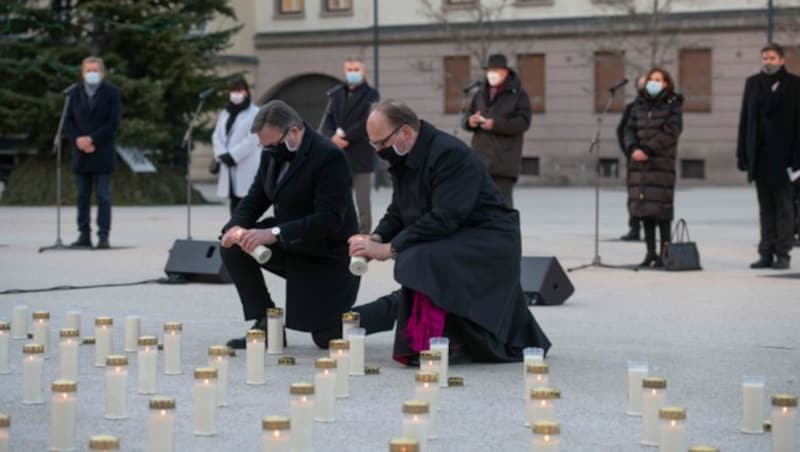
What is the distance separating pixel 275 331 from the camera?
11938 mm

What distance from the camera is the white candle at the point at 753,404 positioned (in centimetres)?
887

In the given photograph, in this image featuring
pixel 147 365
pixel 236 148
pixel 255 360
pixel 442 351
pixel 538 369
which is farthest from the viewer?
pixel 236 148

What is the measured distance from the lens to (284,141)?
12141 millimetres

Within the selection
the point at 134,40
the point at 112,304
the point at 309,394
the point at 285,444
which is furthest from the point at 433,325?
the point at 134,40

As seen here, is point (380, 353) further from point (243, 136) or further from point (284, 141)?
point (243, 136)

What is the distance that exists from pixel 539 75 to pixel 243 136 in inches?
1397

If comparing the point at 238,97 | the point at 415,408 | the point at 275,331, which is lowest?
the point at 275,331

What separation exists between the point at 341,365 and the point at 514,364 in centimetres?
164

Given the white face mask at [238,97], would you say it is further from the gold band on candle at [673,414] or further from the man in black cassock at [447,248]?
the gold band on candle at [673,414]

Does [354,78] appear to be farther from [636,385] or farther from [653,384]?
[653,384]

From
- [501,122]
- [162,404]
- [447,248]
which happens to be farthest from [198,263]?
[162,404]

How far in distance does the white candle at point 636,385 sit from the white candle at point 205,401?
1976 millimetres

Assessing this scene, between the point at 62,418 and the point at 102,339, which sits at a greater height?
the point at 62,418

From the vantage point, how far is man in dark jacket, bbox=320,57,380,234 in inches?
858
